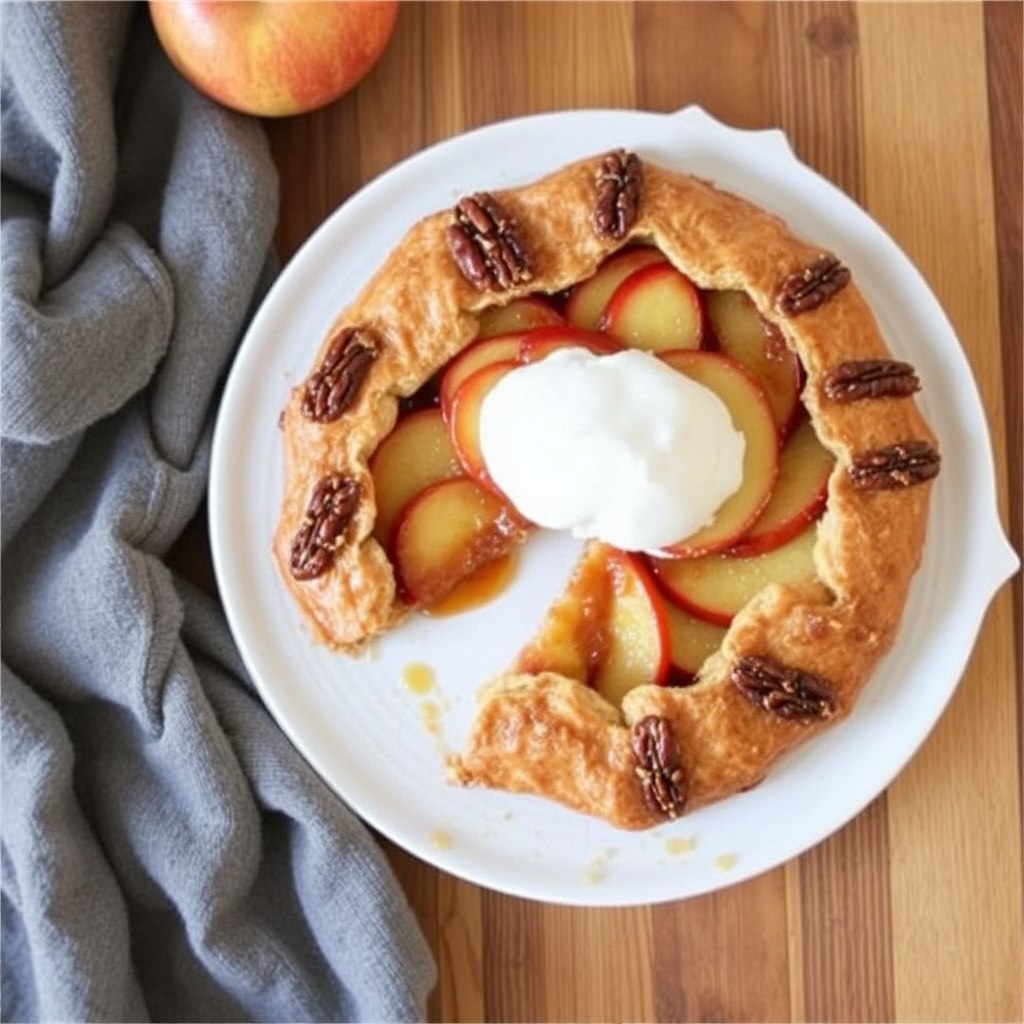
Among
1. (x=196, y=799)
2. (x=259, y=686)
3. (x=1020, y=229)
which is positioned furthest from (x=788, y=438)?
(x=196, y=799)

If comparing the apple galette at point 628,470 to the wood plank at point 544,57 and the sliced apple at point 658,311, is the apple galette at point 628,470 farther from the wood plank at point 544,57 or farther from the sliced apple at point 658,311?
the wood plank at point 544,57

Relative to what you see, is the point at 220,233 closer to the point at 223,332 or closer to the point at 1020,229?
the point at 223,332

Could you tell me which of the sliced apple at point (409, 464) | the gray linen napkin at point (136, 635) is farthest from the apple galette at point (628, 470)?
the gray linen napkin at point (136, 635)

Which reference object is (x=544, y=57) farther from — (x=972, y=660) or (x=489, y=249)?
(x=972, y=660)

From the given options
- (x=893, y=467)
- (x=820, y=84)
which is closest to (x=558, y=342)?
(x=893, y=467)

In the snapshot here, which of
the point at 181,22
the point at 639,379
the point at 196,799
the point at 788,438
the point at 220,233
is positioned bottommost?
the point at 196,799
